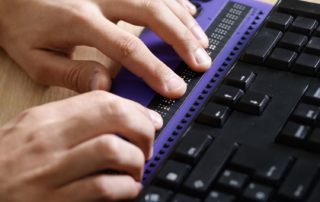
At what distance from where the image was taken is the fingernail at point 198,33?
668 mm

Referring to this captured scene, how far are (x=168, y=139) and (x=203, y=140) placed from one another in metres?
0.07

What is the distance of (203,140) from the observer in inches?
18.5

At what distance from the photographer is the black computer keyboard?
412 millimetres

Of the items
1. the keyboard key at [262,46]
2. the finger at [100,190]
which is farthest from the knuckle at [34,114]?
the keyboard key at [262,46]

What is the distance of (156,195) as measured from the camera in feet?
1.39

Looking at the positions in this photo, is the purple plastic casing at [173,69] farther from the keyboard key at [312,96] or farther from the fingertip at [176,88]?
the keyboard key at [312,96]

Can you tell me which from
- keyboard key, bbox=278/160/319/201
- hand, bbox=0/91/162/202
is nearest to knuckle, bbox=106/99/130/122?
hand, bbox=0/91/162/202

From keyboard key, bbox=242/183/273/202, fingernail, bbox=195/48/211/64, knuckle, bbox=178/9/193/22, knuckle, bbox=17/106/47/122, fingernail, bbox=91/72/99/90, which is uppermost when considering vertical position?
knuckle, bbox=178/9/193/22

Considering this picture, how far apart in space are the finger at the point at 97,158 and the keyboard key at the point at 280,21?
1.08 ft

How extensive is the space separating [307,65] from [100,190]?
35 centimetres

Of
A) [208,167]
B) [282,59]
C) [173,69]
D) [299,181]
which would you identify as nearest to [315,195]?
[299,181]

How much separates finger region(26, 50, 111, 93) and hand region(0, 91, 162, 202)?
0.42ft

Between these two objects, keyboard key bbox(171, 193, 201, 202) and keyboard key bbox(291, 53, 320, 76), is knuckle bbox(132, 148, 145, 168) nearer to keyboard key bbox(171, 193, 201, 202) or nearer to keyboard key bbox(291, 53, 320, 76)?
keyboard key bbox(171, 193, 201, 202)

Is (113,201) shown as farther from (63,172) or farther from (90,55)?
(90,55)
